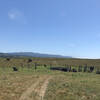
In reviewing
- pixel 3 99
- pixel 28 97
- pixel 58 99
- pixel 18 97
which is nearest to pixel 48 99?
pixel 58 99

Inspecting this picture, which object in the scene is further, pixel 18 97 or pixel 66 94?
pixel 66 94

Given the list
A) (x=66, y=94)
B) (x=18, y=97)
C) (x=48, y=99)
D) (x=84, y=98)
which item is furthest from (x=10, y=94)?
(x=84, y=98)

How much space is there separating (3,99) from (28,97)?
2061mm

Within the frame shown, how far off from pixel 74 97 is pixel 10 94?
19.3 ft

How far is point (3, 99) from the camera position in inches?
506

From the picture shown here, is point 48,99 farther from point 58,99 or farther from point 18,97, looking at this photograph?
point 18,97

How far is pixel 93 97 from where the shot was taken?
14109 millimetres

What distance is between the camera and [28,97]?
524 inches

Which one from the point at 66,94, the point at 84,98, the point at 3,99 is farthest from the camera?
the point at 66,94

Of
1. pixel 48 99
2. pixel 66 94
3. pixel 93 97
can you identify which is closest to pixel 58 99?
pixel 48 99

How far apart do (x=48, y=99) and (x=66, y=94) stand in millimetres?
2547

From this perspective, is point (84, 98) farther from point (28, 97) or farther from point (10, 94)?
point (10, 94)

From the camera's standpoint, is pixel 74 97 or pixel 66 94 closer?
pixel 74 97

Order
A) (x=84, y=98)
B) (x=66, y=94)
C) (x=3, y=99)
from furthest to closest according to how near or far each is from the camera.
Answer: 1. (x=66, y=94)
2. (x=84, y=98)
3. (x=3, y=99)
